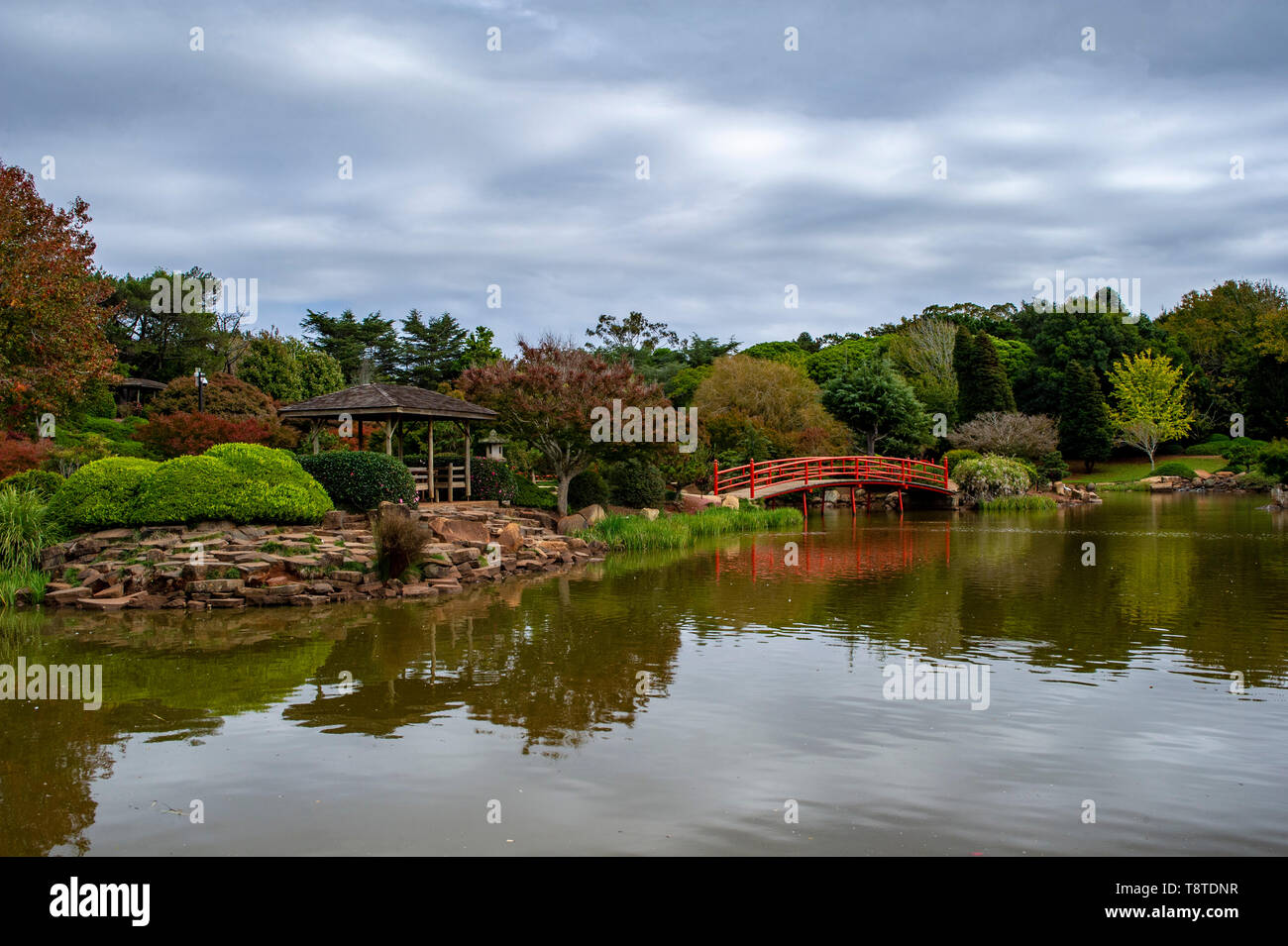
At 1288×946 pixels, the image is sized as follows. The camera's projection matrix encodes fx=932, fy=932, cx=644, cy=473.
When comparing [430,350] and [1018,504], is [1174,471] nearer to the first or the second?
[1018,504]

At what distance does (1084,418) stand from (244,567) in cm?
4163

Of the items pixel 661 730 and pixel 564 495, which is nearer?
pixel 661 730

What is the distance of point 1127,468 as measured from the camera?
151 feet

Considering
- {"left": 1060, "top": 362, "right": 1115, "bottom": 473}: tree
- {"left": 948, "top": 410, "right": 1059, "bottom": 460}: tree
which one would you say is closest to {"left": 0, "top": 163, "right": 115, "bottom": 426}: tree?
{"left": 948, "top": 410, "right": 1059, "bottom": 460}: tree

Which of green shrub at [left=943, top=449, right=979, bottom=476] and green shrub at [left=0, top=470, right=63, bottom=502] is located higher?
green shrub at [left=943, top=449, right=979, bottom=476]

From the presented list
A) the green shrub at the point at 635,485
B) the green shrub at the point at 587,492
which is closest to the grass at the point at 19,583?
the green shrub at the point at 587,492

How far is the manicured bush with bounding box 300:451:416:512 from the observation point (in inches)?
602

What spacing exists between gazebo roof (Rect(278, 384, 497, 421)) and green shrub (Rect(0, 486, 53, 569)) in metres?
5.95

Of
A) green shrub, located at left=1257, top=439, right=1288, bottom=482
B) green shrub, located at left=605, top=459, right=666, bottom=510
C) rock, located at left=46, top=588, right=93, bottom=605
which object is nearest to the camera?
rock, located at left=46, top=588, right=93, bottom=605

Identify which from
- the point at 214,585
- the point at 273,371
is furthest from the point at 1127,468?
the point at 214,585

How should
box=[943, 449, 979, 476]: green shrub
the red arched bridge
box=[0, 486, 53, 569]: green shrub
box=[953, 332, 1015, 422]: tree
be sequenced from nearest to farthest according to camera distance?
box=[0, 486, 53, 569]: green shrub
the red arched bridge
box=[943, 449, 979, 476]: green shrub
box=[953, 332, 1015, 422]: tree

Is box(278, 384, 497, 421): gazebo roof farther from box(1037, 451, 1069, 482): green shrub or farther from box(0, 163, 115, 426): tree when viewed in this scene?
box(1037, 451, 1069, 482): green shrub
